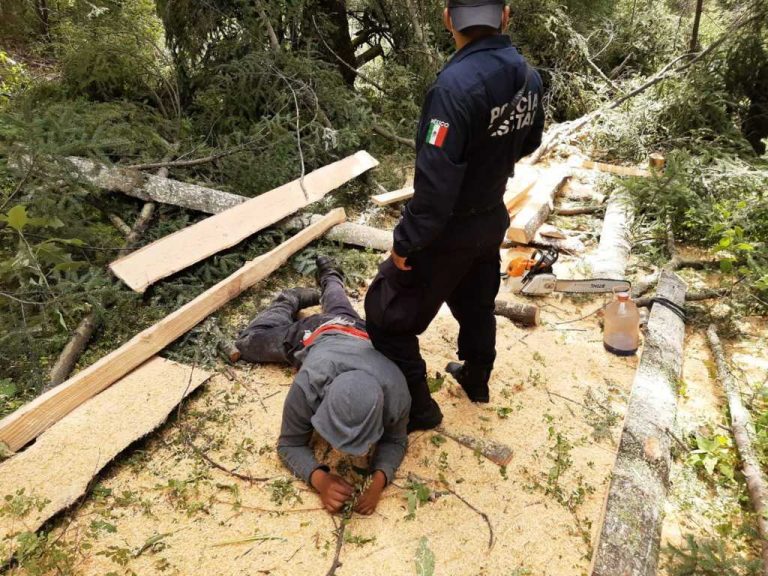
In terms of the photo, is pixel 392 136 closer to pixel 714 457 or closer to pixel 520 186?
pixel 520 186

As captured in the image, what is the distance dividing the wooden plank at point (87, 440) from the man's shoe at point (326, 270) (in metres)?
1.23

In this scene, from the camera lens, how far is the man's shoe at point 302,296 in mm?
3926

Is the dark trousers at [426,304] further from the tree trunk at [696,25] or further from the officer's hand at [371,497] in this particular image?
the tree trunk at [696,25]

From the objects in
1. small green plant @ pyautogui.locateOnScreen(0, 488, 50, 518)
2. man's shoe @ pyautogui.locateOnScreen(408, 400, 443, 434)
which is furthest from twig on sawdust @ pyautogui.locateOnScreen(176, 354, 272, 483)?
man's shoe @ pyautogui.locateOnScreen(408, 400, 443, 434)

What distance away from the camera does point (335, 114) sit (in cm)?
630

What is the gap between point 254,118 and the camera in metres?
6.17

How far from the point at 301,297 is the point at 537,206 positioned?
9.65ft

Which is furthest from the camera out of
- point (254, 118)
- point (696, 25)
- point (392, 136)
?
point (696, 25)

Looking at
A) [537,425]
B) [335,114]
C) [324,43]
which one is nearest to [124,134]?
[335,114]

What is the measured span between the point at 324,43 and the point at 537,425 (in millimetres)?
5885

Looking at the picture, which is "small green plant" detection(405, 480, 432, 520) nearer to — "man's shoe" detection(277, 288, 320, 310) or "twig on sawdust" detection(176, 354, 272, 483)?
"twig on sawdust" detection(176, 354, 272, 483)

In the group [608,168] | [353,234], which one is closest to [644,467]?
[353,234]

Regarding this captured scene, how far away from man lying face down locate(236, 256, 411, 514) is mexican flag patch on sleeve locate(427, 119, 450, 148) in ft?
3.67

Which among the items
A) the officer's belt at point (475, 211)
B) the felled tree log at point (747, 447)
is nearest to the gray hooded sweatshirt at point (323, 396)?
the officer's belt at point (475, 211)
